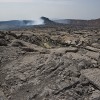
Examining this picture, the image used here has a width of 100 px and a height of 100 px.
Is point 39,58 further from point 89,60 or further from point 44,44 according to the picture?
point 44,44

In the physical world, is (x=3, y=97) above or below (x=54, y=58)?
below

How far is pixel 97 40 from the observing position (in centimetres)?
1822

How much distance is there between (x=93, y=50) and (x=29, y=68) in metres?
4.59

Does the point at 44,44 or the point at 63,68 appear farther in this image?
the point at 44,44

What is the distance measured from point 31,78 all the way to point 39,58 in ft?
5.36

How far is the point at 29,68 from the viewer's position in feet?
37.4

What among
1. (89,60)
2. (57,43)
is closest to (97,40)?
(57,43)

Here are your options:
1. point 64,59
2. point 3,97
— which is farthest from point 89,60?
point 3,97

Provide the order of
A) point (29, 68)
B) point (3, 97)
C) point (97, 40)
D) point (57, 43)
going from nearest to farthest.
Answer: point (3, 97) < point (29, 68) < point (57, 43) < point (97, 40)

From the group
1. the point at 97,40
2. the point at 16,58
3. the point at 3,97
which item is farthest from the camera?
the point at 97,40

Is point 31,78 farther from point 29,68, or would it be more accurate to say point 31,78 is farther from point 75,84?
point 75,84

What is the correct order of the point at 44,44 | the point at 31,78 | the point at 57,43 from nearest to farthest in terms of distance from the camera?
the point at 31,78
the point at 44,44
the point at 57,43

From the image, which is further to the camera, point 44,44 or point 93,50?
point 44,44

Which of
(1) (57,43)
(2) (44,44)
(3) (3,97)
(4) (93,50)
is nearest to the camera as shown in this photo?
(3) (3,97)
